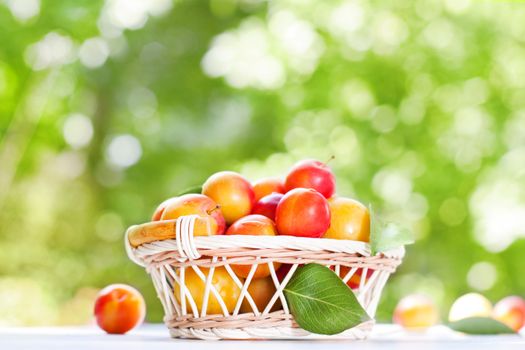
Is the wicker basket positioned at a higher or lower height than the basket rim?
lower

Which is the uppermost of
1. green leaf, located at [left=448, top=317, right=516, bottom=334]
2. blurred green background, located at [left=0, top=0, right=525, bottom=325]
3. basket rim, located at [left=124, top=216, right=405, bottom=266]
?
blurred green background, located at [left=0, top=0, right=525, bottom=325]

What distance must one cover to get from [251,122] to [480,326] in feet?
8.97

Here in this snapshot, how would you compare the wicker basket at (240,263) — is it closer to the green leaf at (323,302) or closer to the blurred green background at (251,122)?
the green leaf at (323,302)

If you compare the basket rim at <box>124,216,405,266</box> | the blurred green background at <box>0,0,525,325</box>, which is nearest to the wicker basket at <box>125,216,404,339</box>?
the basket rim at <box>124,216,405,266</box>

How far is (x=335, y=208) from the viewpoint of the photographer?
2.89 ft

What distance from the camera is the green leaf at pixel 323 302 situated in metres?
0.78

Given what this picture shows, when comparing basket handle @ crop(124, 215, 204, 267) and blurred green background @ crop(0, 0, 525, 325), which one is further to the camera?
blurred green background @ crop(0, 0, 525, 325)

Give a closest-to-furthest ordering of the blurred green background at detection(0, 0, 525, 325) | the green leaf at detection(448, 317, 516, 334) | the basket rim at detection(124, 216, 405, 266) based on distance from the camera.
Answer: the basket rim at detection(124, 216, 405, 266)
the green leaf at detection(448, 317, 516, 334)
the blurred green background at detection(0, 0, 525, 325)

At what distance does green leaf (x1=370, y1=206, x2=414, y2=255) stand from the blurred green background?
2566 mm

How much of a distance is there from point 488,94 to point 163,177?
1.65 m

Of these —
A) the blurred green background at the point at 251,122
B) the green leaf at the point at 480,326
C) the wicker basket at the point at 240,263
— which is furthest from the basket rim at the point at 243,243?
the blurred green background at the point at 251,122

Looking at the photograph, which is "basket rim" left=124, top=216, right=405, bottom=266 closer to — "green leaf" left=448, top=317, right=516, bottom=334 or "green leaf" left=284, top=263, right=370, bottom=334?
"green leaf" left=284, top=263, right=370, bottom=334

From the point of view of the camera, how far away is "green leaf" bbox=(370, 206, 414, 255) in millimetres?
828

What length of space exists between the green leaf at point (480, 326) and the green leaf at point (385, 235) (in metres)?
0.30
